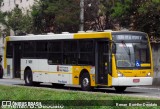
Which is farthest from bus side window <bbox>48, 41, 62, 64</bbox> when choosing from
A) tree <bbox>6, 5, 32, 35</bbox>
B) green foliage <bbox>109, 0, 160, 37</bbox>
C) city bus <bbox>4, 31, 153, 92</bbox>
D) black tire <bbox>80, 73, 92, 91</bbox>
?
tree <bbox>6, 5, 32, 35</bbox>

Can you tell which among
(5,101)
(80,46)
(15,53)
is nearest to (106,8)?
(15,53)

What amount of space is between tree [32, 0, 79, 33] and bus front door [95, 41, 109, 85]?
43.8 feet

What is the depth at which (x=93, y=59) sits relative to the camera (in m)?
24.1

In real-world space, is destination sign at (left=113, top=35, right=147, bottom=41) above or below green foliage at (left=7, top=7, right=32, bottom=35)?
below

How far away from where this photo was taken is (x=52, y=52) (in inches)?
1080

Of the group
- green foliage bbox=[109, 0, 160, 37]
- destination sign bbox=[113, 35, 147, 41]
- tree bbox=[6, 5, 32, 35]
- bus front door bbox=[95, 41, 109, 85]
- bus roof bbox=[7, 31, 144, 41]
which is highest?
tree bbox=[6, 5, 32, 35]

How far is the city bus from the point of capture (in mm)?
23328

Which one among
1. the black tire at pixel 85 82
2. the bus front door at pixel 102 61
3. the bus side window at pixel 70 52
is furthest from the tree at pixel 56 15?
the bus front door at pixel 102 61

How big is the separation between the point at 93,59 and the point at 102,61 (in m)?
0.47

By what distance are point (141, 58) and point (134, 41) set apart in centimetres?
88

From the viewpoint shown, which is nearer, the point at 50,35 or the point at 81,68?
the point at 81,68

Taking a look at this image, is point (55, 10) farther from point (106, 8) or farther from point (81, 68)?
point (81, 68)

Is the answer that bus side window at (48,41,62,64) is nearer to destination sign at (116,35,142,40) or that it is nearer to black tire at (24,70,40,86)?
black tire at (24,70,40,86)

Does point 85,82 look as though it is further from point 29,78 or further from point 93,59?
point 29,78
